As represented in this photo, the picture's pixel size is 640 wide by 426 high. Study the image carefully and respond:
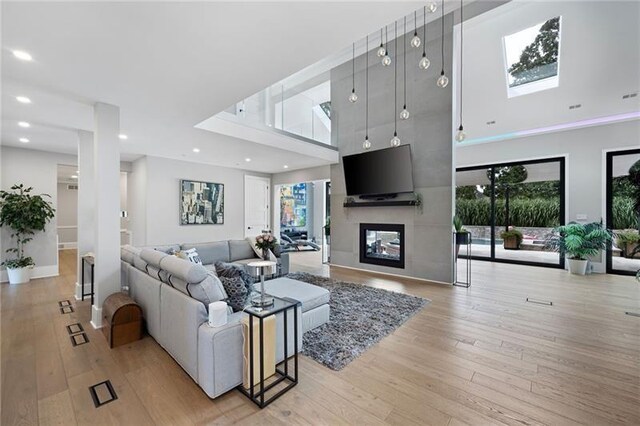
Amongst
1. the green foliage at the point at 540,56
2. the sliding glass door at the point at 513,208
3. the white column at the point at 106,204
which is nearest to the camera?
the white column at the point at 106,204

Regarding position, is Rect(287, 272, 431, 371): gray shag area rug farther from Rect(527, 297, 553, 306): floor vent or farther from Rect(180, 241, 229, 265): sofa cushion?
Rect(180, 241, 229, 265): sofa cushion

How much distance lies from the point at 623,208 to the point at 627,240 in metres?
0.67

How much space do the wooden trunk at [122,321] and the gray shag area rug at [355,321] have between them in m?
1.78

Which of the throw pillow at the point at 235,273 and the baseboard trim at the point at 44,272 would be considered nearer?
the throw pillow at the point at 235,273

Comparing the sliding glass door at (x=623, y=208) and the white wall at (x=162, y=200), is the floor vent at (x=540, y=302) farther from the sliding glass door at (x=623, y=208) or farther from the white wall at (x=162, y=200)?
the white wall at (x=162, y=200)

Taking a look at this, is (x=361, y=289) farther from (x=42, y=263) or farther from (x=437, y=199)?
(x=42, y=263)

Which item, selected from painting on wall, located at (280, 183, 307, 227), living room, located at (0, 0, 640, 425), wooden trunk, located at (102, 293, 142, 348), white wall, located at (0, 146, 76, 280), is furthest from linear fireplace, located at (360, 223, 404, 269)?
white wall, located at (0, 146, 76, 280)

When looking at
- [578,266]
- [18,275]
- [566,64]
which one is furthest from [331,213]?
[18,275]

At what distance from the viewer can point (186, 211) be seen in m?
6.81

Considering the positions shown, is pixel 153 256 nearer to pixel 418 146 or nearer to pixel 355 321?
pixel 355 321

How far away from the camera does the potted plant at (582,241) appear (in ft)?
18.0

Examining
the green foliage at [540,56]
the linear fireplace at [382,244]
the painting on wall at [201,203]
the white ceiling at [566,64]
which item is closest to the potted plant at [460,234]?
the linear fireplace at [382,244]

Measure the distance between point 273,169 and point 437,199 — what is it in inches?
190

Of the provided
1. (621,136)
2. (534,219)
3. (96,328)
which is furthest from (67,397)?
(621,136)
